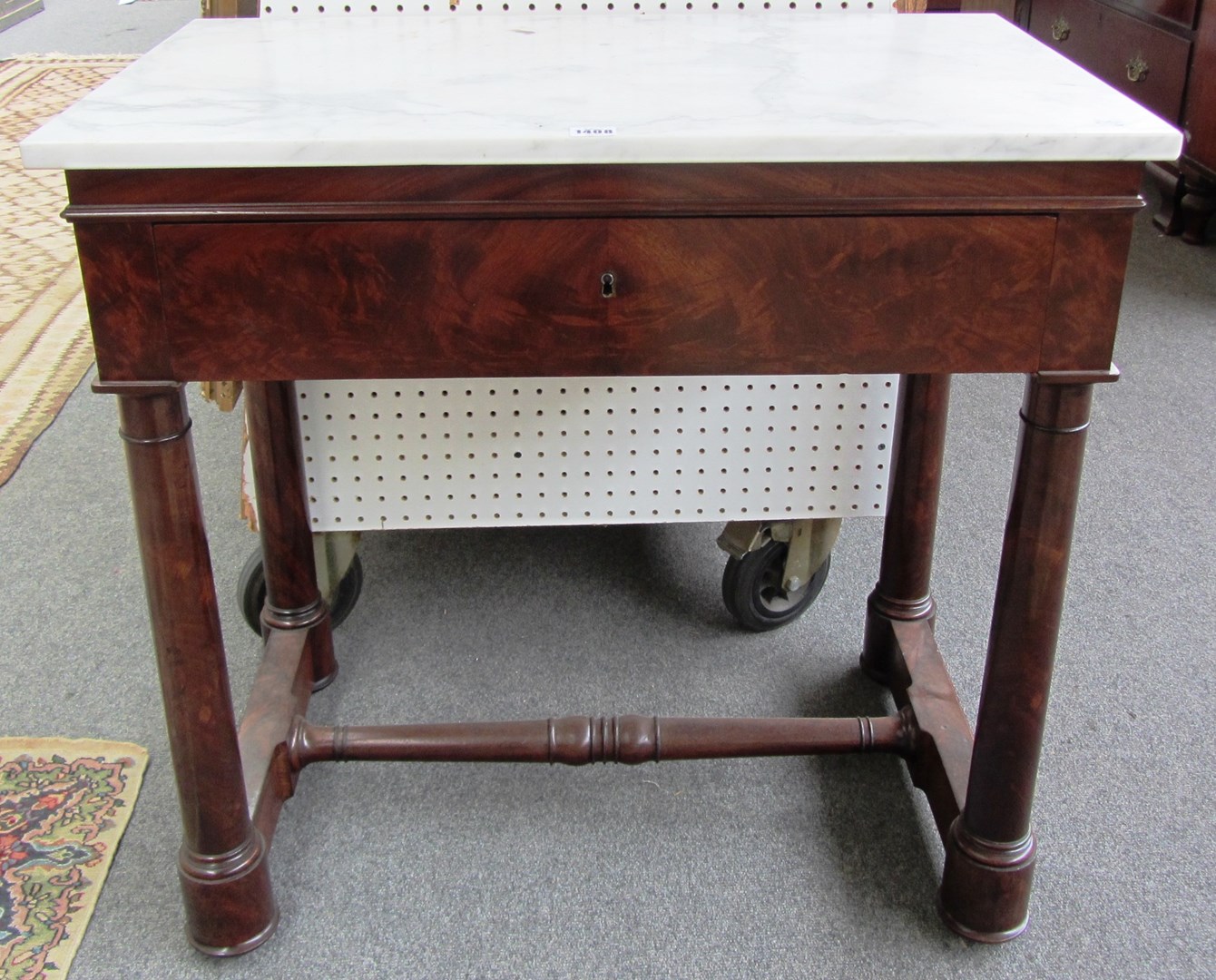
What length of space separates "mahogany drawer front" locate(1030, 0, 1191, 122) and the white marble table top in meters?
1.96

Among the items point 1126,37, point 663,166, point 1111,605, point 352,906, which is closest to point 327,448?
point 352,906

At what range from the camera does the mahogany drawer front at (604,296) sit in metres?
0.94

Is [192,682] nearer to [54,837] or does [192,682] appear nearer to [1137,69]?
[54,837]

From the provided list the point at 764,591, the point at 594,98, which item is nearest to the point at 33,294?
the point at 764,591

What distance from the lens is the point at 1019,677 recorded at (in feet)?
3.73

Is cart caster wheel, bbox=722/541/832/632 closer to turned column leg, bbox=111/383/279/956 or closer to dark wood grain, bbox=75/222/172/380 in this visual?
turned column leg, bbox=111/383/279/956

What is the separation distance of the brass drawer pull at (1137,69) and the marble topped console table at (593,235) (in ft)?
7.32

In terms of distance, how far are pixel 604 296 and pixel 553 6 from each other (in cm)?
59

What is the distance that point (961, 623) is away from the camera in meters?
1.74

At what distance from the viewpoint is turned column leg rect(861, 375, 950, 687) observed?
4.80ft

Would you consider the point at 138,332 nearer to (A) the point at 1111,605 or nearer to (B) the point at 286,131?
(B) the point at 286,131

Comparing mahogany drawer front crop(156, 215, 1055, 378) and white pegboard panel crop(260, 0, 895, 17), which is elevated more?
white pegboard panel crop(260, 0, 895, 17)

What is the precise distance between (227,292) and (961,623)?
114 centimetres

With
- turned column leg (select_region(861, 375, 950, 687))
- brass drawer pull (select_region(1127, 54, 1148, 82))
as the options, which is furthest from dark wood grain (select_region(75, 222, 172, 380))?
brass drawer pull (select_region(1127, 54, 1148, 82))
